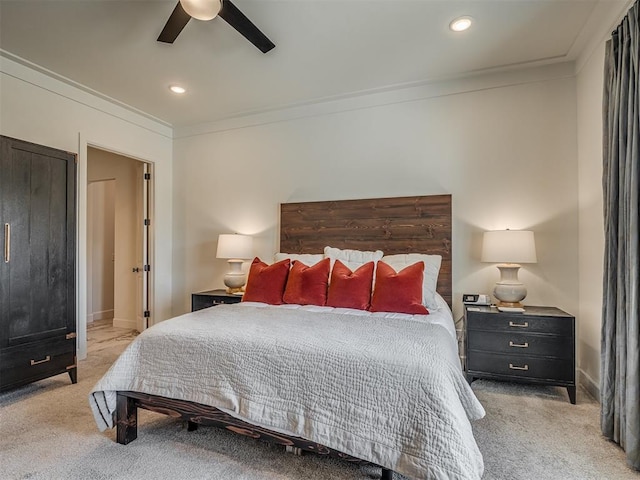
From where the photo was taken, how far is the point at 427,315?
2486mm

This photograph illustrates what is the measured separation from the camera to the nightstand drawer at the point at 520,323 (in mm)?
2588

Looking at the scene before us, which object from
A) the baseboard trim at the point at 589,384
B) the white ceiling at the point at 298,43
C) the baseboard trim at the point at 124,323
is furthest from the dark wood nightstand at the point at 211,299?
the baseboard trim at the point at 589,384

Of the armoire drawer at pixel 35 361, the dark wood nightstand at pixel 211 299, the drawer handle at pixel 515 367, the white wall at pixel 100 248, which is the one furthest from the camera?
the white wall at pixel 100 248

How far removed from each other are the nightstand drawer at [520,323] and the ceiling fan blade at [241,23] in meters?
2.63

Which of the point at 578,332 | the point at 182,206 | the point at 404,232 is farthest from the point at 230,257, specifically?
the point at 578,332

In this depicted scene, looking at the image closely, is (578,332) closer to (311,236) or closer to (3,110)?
(311,236)

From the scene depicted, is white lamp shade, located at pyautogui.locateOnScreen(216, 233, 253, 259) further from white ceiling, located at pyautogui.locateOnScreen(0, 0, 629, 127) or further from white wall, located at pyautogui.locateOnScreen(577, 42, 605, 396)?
white wall, located at pyautogui.locateOnScreen(577, 42, 605, 396)

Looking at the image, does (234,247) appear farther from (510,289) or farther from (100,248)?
(100,248)

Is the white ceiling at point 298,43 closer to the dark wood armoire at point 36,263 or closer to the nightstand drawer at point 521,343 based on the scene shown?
the dark wood armoire at point 36,263

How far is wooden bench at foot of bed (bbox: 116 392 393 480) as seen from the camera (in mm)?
1593

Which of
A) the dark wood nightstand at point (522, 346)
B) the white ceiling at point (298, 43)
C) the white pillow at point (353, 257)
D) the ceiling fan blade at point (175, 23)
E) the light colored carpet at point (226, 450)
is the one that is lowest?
the light colored carpet at point (226, 450)

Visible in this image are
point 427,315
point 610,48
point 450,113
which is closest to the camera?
point 610,48

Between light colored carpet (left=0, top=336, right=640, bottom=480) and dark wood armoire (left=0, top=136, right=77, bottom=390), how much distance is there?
37 cm

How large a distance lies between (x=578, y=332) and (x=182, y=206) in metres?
4.69
